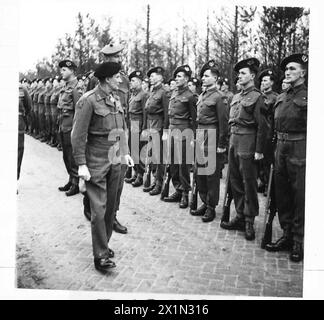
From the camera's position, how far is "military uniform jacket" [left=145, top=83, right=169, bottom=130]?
22.6ft

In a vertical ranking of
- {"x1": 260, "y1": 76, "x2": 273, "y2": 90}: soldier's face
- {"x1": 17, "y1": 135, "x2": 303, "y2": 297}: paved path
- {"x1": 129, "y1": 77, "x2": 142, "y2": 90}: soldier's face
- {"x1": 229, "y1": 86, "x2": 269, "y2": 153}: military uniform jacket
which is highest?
{"x1": 129, "y1": 77, "x2": 142, "y2": 90}: soldier's face

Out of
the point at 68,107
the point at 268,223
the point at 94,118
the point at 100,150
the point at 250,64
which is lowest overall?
the point at 268,223

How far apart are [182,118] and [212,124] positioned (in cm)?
84

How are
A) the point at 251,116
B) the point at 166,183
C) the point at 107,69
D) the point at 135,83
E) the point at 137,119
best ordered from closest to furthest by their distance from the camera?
the point at 107,69 < the point at 251,116 < the point at 166,183 < the point at 137,119 < the point at 135,83

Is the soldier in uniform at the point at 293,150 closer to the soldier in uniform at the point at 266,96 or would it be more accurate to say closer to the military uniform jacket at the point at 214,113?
the military uniform jacket at the point at 214,113

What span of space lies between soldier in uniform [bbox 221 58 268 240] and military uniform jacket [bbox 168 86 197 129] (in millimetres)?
1130

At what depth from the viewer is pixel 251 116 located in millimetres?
4965

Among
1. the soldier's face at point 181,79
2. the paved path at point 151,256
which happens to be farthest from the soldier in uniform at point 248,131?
the soldier's face at point 181,79

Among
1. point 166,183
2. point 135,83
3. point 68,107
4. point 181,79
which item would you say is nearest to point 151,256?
point 166,183

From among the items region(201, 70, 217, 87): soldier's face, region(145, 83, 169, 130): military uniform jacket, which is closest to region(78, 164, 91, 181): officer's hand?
region(201, 70, 217, 87): soldier's face

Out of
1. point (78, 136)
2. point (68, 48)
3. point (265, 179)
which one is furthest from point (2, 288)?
point (68, 48)

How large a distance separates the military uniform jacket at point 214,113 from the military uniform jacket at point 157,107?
1218 mm

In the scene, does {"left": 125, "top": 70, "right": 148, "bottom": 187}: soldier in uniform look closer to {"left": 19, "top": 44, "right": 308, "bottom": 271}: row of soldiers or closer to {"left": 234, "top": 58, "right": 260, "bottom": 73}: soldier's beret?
{"left": 19, "top": 44, "right": 308, "bottom": 271}: row of soldiers

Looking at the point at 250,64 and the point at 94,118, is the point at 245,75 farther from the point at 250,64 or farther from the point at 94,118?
the point at 94,118
